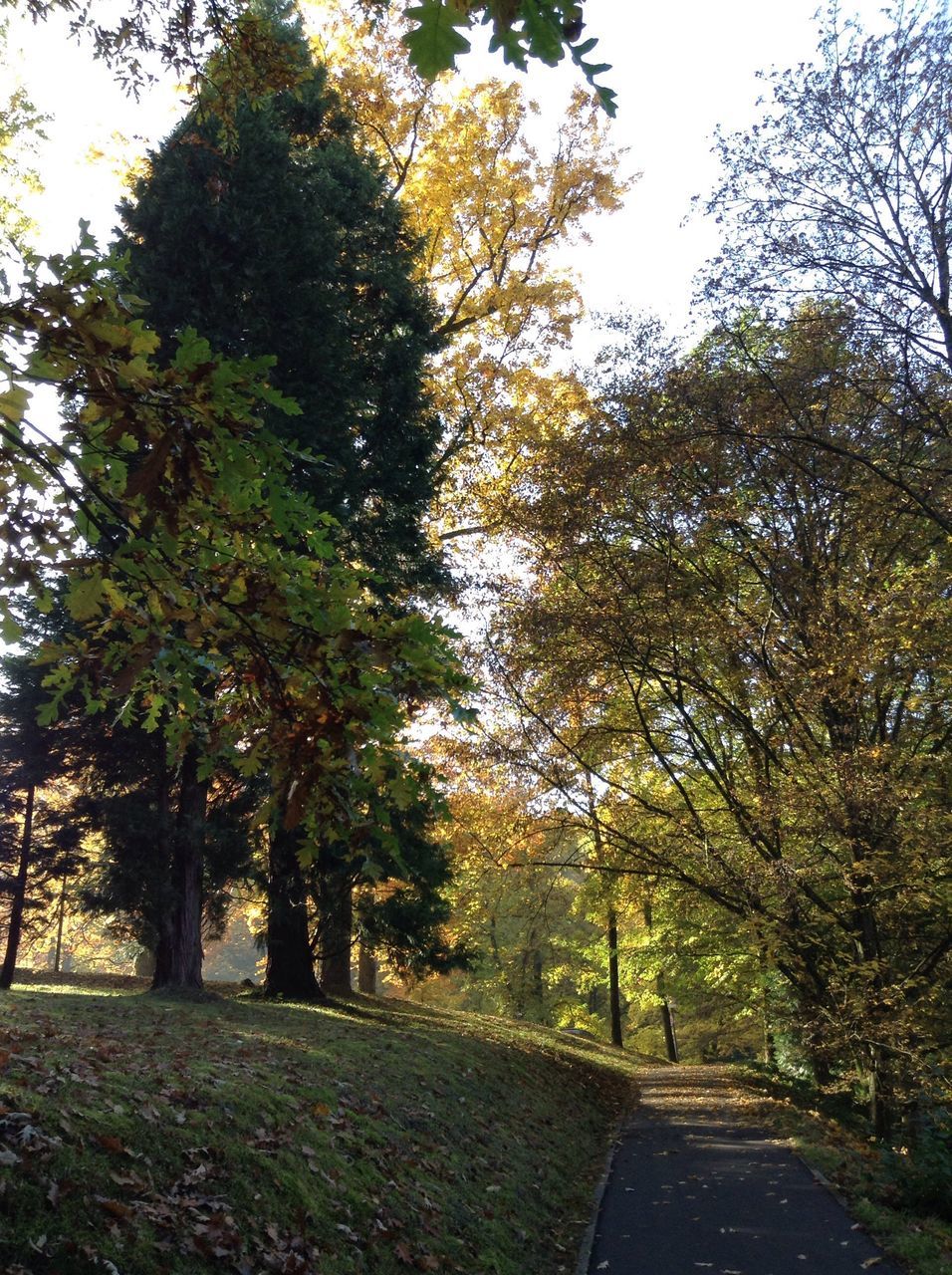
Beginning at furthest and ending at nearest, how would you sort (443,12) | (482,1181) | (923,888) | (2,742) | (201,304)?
(2,742)
(201,304)
(923,888)
(482,1181)
(443,12)

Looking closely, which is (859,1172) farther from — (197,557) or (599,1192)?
(197,557)

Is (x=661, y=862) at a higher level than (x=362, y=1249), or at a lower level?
higher

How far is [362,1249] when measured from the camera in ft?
17.7

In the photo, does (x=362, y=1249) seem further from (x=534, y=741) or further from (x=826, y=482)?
(x=826, y=482)

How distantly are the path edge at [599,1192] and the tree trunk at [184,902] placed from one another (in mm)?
6596

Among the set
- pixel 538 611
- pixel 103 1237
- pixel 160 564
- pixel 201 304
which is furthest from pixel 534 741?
pixel 160 564

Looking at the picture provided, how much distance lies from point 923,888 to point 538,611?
5.94m

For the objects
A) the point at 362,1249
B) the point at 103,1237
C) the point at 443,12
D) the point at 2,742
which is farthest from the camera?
the point at 2,742

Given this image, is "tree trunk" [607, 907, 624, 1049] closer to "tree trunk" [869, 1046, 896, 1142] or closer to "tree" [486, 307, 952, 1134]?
"tree trunk" [869, 1046, 896, 1142]

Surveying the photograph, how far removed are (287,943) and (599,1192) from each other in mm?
8638

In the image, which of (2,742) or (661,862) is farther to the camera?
(2,742)

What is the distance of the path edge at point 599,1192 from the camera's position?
729cm

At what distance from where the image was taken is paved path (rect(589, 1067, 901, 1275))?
711 centimetres

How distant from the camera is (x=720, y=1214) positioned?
8.59 metres
